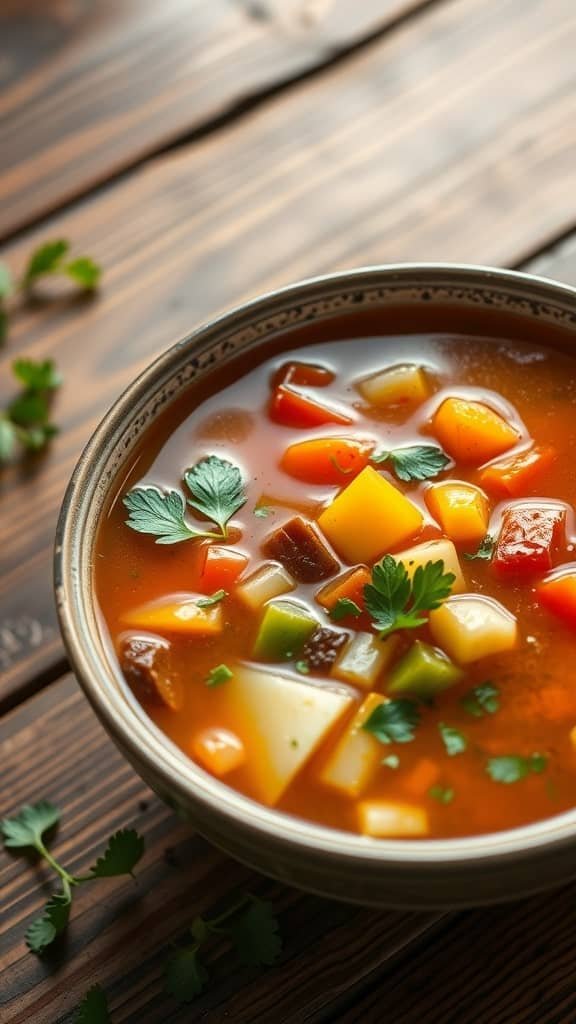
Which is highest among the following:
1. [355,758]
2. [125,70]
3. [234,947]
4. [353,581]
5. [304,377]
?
[125,70]

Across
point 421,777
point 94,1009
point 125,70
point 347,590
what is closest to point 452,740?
point 421,777

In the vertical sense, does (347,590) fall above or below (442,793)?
above

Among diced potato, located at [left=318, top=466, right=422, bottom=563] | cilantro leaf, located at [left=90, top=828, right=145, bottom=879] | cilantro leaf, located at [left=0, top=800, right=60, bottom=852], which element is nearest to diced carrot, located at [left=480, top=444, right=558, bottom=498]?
diced potato, located at [left=318, top=466, right=422, bottom=563]

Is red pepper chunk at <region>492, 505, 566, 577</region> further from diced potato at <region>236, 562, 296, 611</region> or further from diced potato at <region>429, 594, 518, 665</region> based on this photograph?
diced potato at <region>236, 562, 296, 611</region>

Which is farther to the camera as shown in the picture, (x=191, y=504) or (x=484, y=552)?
(x=191, y=504)

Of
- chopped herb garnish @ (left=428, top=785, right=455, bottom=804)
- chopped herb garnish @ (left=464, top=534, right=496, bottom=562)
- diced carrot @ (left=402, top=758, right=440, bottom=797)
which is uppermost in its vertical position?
chopped herb garnish @ (left=464, top=534, right=496, bottom=562)

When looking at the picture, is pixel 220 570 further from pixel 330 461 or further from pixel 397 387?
pixel 397 387

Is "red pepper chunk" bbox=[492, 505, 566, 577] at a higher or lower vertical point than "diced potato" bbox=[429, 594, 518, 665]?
higher
